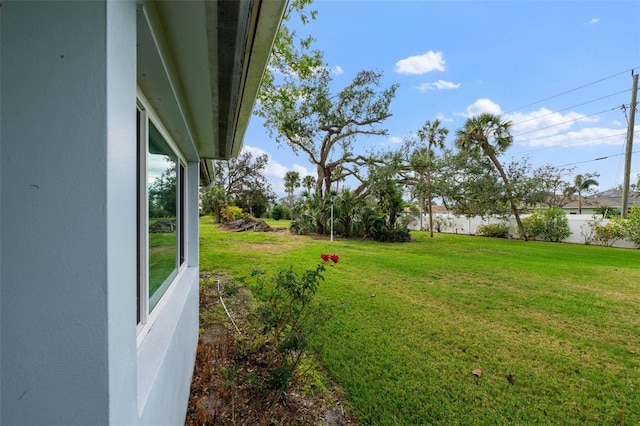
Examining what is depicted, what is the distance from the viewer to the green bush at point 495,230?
56.4ft

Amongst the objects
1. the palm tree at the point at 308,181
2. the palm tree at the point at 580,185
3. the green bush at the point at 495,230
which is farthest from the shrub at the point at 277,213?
the palm tree at the point at 580,185

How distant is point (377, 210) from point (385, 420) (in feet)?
41.0

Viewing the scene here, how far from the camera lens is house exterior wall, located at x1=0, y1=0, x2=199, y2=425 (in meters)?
0.58

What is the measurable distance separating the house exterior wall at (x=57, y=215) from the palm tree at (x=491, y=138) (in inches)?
732

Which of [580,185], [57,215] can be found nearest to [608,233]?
[57,215]

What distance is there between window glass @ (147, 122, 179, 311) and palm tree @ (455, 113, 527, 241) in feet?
57.9

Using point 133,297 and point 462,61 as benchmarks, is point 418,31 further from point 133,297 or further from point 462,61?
point 133,297

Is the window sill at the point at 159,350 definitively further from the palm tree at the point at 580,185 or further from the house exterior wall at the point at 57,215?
the palm tree at the point at 580,185

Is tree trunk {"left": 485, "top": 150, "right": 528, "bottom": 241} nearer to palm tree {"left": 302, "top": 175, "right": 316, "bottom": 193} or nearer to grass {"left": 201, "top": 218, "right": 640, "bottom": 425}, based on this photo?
grass {"left": 201, "top": 218, "right": 640, "bottom": 425}

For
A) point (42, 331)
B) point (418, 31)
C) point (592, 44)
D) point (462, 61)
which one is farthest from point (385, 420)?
point (462, 61)

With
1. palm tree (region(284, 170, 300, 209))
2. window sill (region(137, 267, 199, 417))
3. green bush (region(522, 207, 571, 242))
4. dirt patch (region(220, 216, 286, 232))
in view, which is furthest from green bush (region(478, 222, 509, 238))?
palm tree (region(284, 170, 300, 209))

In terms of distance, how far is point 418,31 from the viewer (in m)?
13.1

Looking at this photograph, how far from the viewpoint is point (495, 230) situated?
17547mm

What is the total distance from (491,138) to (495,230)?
5772mm
